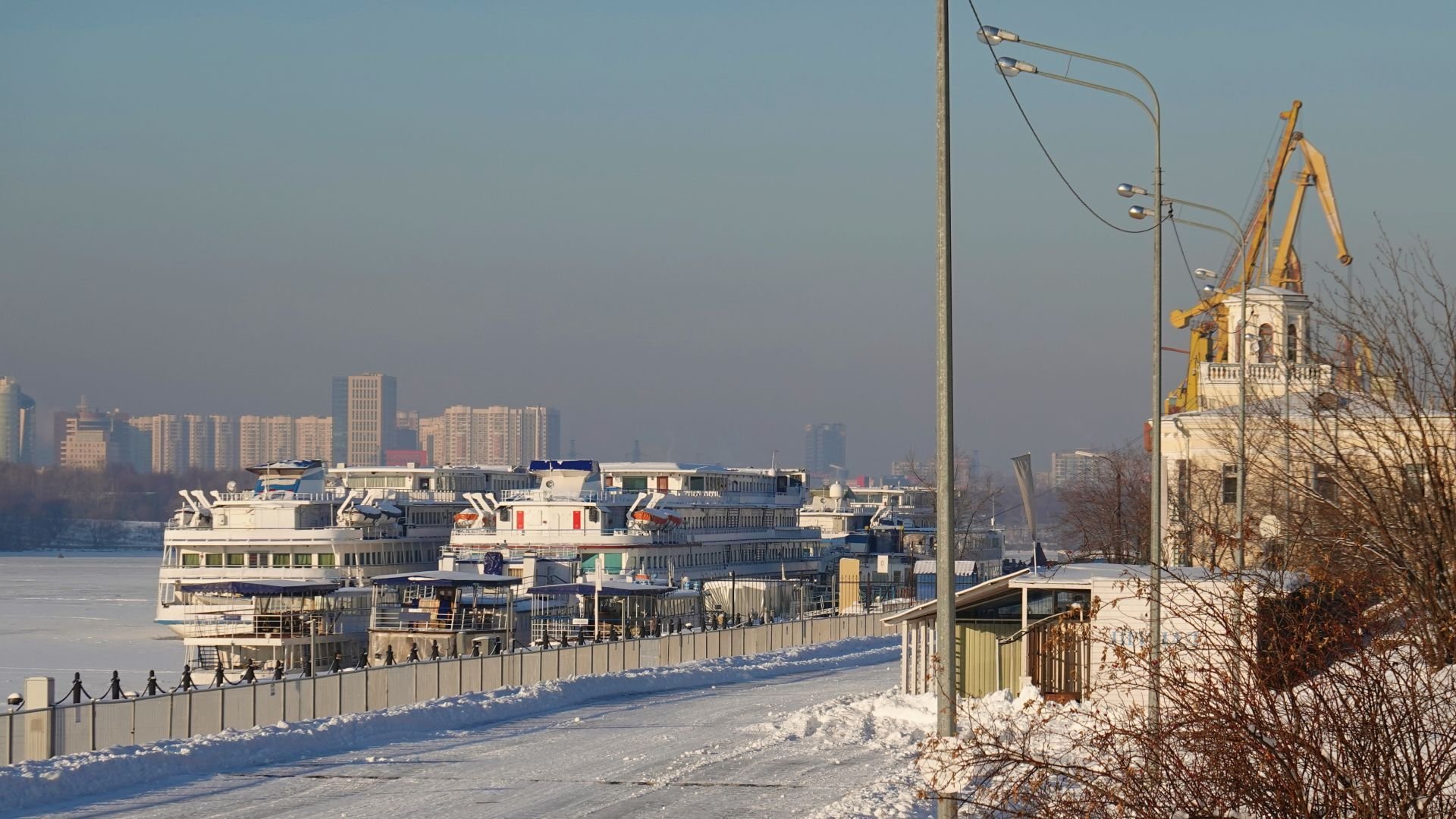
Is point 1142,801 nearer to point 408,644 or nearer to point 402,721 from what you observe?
point 402,721

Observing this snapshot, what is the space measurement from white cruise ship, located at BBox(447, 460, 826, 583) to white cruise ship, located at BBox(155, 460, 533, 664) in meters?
3.58

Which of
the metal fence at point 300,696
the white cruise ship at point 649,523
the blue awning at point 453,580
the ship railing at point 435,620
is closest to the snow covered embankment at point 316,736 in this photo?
the metal fence at point 300,696

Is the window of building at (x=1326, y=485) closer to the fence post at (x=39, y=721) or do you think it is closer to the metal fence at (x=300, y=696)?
the metal fence at (x=300, y=696)

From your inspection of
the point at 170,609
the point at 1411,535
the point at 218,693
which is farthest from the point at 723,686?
the point at 170,609

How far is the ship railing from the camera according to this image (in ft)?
190

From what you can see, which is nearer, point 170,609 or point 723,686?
point 723,686

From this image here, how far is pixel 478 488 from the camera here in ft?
332

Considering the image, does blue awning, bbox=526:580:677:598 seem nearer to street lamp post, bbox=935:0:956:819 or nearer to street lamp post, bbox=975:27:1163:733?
street lamp post, bbox=975:27:1163:733

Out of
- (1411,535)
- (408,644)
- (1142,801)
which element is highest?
(1411,535)

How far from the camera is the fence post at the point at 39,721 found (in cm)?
2192

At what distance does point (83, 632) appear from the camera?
3103 inches

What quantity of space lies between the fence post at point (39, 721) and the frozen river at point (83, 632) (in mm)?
26485

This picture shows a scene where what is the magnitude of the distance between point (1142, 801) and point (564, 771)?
13942 millimetres

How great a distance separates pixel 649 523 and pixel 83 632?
26463mm
